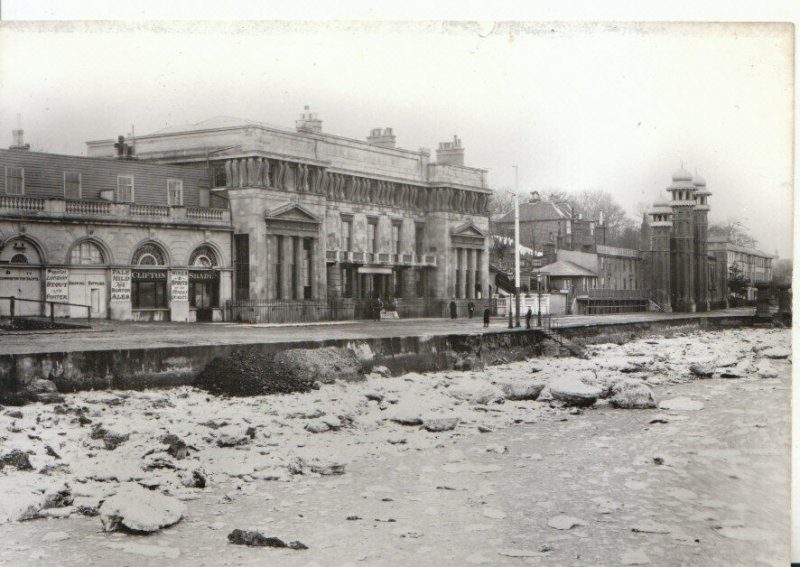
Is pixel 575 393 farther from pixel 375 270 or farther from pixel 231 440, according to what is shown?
pixel 375 270

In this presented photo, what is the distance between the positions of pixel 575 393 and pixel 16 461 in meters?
9.59

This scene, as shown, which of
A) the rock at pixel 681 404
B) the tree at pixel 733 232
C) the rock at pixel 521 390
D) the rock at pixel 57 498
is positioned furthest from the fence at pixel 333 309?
the rock at pixel 57 498

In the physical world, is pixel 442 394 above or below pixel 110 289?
below

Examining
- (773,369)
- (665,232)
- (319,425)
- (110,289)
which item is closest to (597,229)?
(665,232)

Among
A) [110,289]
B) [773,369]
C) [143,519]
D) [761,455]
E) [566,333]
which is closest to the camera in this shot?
[143,519]

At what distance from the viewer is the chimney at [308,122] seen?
14146 millimetres

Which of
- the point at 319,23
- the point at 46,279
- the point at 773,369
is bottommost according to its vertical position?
the point at 773,369

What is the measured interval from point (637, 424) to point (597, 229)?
23.3 feet

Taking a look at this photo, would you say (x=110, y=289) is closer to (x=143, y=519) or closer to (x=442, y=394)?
(x=442, y=394)

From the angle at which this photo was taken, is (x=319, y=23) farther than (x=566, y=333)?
No

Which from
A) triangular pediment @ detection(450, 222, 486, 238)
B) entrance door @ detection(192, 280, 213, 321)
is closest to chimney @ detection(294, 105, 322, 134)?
entrance door @ detection(192, 280, 213, 321)

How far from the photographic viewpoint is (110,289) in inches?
858

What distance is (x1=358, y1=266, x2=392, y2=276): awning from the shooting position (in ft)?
104

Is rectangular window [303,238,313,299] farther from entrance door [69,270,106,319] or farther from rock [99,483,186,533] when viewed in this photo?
rock [99,483,186,533]
